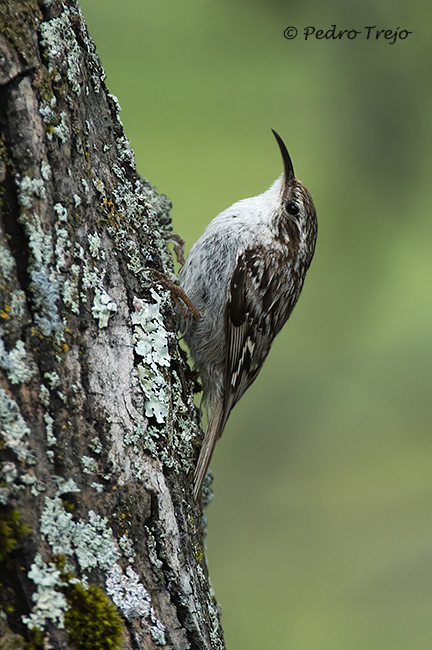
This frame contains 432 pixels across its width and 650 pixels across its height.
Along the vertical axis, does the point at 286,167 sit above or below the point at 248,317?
above

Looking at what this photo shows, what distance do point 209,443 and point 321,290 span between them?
1869mm

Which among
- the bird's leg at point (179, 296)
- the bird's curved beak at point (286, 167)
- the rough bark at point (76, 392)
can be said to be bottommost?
the rough bark at point (76, 392)

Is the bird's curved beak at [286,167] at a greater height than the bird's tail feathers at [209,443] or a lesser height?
greater

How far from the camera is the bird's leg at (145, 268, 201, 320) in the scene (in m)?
1.80

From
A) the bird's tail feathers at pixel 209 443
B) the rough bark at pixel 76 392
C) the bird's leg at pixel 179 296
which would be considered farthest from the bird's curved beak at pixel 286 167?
the rough bark at pixel 76 392

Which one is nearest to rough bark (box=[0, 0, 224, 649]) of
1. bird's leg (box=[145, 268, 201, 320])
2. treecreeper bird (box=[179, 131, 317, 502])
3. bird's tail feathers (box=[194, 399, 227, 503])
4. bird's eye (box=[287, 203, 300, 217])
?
bird's leg (box=[145, 268, 201, 320])

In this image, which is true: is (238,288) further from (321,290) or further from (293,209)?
(321,290)

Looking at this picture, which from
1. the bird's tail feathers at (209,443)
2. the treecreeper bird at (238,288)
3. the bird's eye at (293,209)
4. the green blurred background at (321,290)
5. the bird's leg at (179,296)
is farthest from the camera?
the green blurred background at (321,290)

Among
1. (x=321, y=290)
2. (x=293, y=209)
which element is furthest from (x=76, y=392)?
(x=321, y=290)

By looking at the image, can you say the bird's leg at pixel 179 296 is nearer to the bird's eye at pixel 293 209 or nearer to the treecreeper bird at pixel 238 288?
the treecreeper bird at pixel 238 288

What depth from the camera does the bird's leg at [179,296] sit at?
180cm

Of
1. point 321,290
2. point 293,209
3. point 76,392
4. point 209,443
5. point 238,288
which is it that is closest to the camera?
point 76,392

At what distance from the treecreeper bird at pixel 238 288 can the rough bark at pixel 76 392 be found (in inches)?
34.8

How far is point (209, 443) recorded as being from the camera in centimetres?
210
